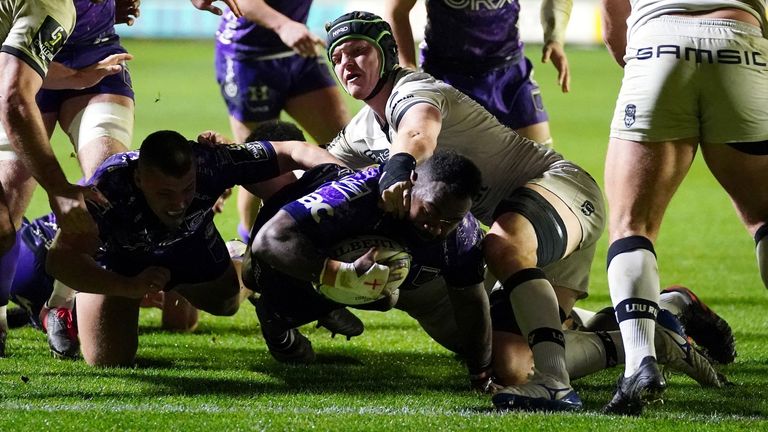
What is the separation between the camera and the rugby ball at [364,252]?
16.3ft

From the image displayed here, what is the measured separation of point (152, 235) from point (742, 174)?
2583 millimetres

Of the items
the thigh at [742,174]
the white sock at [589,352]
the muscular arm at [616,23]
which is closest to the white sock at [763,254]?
the thigh at [742,174]

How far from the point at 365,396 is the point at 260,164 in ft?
4.05

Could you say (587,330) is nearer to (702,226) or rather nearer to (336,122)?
(336,122)

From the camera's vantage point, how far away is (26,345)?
6344 millimetres

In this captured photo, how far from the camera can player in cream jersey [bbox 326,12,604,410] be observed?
4820mm

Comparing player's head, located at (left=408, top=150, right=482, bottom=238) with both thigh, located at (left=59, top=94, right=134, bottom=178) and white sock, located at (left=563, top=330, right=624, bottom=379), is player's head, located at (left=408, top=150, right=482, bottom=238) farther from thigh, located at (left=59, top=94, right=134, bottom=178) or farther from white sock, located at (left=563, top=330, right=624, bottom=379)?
thigh, located at (left=59, top=94, right=134, bottom=178)

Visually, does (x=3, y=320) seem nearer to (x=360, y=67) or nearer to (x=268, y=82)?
(x=360, y=67)

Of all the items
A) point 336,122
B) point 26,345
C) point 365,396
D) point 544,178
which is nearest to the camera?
point 365,396

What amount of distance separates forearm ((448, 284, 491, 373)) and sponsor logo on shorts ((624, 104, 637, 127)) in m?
1.04

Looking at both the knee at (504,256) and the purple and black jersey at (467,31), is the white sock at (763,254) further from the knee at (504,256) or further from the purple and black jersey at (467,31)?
the purple and black jersey at (467,31)

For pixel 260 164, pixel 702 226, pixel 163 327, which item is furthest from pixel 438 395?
pixel 702 226

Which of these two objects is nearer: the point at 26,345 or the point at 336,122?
the point at 26,345

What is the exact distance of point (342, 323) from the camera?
6172 millimetres
